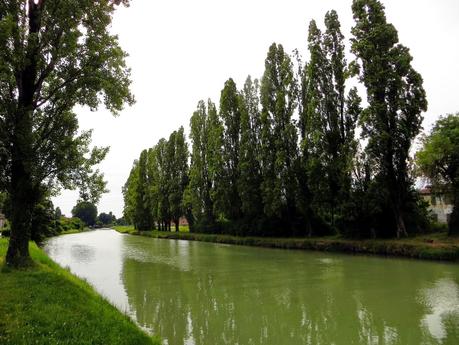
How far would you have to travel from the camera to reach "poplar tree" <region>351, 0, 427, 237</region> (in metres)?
25.5

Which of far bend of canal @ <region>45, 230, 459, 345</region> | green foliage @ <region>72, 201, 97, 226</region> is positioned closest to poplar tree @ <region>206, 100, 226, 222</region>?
far bend of canal @ <region>45, 230, 459, 345</region>

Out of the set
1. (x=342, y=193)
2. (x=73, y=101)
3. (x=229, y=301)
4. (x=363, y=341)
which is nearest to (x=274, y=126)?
(x=342, y=193)

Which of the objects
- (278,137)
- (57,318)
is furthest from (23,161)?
(278,137)

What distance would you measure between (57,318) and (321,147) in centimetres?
2532

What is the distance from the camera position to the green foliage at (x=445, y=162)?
2280cm

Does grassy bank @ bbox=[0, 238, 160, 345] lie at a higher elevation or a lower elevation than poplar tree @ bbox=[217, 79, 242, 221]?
lower

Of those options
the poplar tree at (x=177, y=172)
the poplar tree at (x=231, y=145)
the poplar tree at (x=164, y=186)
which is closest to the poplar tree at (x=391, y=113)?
the poplar tree at (x=231, y=145)

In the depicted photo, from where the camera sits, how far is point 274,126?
35781 mm

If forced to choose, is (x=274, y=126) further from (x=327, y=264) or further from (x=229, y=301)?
(x=229, y=301)

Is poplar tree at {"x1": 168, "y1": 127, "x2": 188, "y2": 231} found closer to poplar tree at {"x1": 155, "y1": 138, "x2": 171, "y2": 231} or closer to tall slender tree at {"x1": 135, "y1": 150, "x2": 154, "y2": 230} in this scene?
poplar tree at {"x1": 155, "y1": 138, "x2": 171, "y2": 231}

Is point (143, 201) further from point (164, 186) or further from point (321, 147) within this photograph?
point (321, 147)

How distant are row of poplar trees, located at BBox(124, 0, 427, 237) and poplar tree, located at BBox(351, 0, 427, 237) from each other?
0.23 feet

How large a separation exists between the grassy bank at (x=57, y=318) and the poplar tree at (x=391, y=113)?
21607mm

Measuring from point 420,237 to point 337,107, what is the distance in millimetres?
11969
